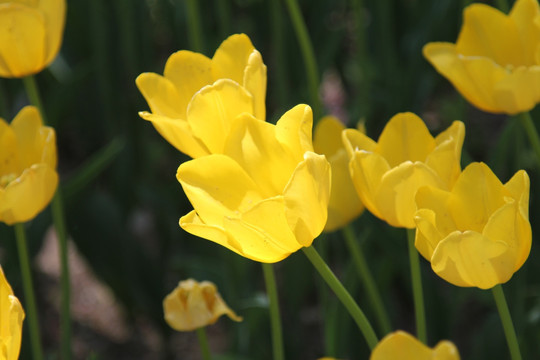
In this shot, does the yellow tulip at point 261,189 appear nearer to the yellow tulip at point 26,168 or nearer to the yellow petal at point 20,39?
the yellow tulip at point 26,168

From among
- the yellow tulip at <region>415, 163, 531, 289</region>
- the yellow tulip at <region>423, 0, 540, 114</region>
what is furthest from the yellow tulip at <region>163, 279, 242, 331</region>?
A: the yellow tulip at <region>423, 0, 540, 114</region>

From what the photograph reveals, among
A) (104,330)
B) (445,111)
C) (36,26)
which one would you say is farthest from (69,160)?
(36,26)

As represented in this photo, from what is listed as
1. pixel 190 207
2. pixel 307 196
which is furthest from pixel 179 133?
pixel 190 207

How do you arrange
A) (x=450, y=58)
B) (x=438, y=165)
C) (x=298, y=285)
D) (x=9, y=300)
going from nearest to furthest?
(x=9, y=300), (x=438, y=165), (x=450, y=58), (x=298, y=285)

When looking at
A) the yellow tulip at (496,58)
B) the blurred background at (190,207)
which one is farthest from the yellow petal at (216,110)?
the blurred background at (190,207)

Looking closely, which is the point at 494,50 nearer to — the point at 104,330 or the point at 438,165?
the point at 438,165

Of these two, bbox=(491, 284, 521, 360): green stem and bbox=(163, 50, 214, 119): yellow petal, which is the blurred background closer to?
bbox=(163, 50, 214, 119): yellow petal
